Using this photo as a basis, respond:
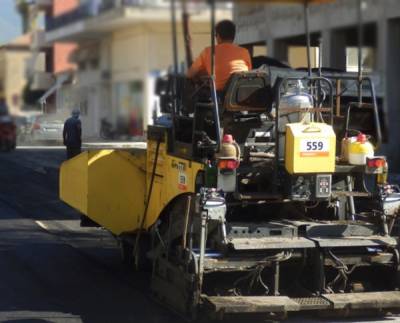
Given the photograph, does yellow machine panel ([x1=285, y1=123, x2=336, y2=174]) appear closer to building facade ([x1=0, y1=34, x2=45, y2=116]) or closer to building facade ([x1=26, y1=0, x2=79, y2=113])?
building facade ([x1=26, y1=0, x2=79, y2=113])

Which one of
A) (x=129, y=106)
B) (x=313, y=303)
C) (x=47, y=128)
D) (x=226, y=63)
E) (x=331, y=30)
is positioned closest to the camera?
(x=129, y=106)

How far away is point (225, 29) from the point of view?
443cm

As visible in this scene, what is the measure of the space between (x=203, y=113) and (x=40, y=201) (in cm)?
824

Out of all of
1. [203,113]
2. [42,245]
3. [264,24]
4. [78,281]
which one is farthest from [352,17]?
[42,245]

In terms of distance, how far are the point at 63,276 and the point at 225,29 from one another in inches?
153

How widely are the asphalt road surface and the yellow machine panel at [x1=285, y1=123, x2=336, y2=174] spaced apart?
1248mm

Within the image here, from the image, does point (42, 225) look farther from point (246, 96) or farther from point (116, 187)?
point (246, 96)

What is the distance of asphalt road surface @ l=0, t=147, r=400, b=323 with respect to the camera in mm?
6074

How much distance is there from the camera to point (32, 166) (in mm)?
20266

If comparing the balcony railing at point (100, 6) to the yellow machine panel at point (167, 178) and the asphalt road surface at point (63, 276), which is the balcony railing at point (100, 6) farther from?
the asphalt road surface at point (63, 276)

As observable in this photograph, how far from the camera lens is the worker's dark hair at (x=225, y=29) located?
396 centimetres

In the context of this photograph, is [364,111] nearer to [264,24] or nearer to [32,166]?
[264,24]

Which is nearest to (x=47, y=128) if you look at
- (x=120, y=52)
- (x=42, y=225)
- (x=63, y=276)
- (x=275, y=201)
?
(x=120, y=52)

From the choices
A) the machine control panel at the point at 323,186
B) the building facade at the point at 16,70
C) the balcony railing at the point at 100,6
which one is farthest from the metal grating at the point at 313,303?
the balcony railing at the point at 100,6
